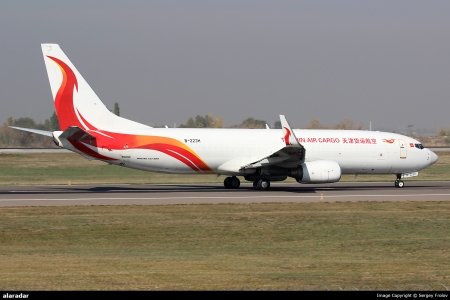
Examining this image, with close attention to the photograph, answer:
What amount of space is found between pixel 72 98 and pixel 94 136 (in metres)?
2.29

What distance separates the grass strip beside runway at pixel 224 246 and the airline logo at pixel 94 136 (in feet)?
26.4

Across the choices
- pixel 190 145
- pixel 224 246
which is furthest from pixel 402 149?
pixel 224 246

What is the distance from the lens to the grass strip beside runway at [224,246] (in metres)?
12.2

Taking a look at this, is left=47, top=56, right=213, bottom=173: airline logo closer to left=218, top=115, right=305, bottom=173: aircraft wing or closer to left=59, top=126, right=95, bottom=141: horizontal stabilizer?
left=59, top=126, right=95, bottom=141: horizontal stabilizer

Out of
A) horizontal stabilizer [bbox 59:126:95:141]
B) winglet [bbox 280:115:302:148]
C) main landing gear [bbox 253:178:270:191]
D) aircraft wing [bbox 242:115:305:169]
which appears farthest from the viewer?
main landing gear [bbox 253:178:270:191]

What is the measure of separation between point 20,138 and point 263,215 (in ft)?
184

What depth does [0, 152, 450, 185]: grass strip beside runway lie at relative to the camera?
43125 mm

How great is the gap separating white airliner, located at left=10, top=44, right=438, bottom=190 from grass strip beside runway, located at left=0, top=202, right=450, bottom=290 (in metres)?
6.92

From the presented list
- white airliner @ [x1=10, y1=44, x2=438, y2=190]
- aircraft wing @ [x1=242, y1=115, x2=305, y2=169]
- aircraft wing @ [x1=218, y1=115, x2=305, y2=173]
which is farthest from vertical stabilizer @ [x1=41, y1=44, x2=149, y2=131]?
aircraft wing @ [x1=242, y1=115, x2=305, y2=169]

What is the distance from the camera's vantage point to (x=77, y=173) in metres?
47.5

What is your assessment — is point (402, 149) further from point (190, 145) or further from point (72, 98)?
point (72, 98)

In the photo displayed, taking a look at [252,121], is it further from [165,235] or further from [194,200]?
[165,235]

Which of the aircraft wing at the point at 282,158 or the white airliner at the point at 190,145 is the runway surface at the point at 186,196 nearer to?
the white airliner at the point at 190,145

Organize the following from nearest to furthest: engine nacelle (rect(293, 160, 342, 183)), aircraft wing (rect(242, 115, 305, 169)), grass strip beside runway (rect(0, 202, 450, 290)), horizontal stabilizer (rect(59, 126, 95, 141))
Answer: grass strip beside runway (rect(0, 202, 450, 290)) < horizontal stabilizer (rect(59, 126, 95, 141)) < aircraft wing (rect(242, 115, 305, 169)) < engine nacelle (rect(293, 160, 342, 183))
